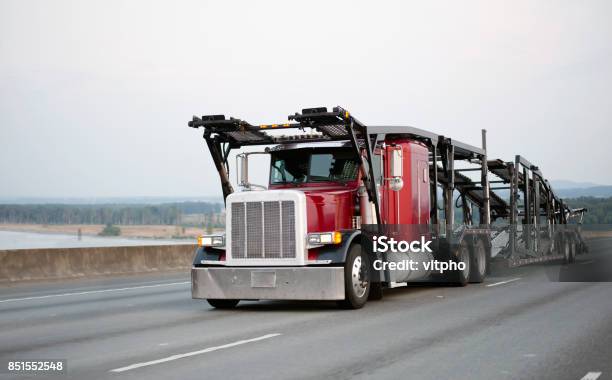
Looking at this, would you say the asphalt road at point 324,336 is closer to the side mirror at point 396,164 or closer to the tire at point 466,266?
the tire at point 466,266

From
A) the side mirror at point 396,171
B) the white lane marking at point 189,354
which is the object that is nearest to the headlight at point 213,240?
the side mirror at point 396,171

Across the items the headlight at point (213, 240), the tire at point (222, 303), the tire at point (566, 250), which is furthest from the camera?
the tire at point (566, 250)

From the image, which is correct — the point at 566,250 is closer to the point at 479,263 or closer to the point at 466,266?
the point at 479,263

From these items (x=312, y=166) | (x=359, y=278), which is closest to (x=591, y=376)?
(x=359, y=278)

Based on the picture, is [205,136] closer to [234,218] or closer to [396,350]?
[234,218]

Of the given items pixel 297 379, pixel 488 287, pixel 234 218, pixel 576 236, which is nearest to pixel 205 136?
pixel 234 218

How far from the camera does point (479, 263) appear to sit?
19.9 m

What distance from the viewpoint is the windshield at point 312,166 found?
1537 cm

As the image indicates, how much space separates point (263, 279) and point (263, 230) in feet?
2.51

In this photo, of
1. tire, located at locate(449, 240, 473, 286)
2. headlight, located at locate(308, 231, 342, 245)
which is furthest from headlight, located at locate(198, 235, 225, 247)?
tire, located at locate(449, 240, 473, 286)

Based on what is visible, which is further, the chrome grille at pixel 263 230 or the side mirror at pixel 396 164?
the side mirror at pixel 396 164

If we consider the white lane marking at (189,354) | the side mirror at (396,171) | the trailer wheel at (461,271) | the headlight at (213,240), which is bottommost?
the white lane marking at (189,354)

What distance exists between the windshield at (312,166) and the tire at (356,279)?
1592 millimetres

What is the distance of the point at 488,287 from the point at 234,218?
22.2 feet
